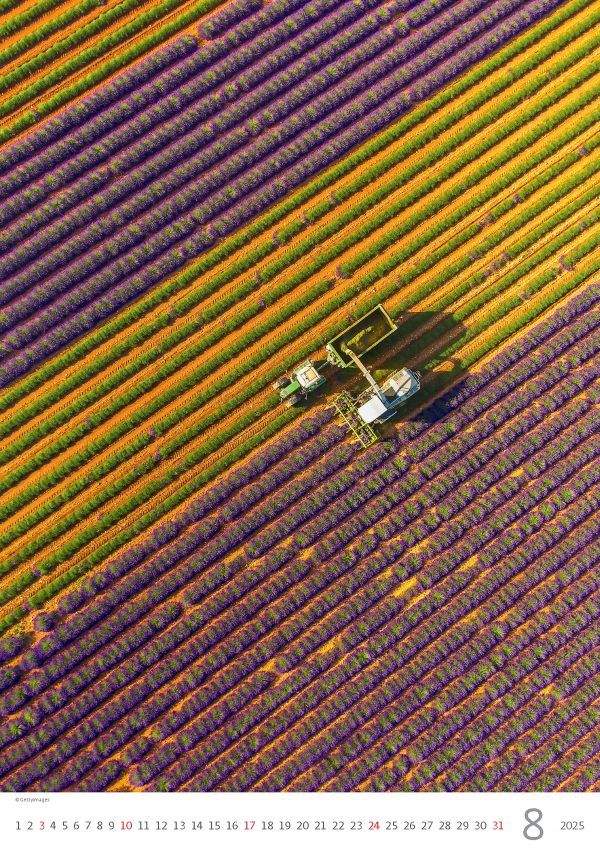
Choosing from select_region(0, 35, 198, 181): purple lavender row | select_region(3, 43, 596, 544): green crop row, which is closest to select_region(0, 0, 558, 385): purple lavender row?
select_region(3, 43, 596, 544): green crop row

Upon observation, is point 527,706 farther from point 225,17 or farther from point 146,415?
point 225,17

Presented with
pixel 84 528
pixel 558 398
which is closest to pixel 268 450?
pixel 84 528

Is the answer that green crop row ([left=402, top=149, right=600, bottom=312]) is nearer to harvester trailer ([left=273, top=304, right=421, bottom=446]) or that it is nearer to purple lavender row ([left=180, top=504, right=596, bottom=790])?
harvester trailer ([left=273, top=304, right=421, bottom=446])

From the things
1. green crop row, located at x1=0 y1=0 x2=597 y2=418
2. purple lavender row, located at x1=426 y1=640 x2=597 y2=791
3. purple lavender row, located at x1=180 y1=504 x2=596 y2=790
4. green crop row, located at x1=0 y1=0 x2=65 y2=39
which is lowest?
purple lavender row, located at x1=426 y1=640 x2=597 y2=791

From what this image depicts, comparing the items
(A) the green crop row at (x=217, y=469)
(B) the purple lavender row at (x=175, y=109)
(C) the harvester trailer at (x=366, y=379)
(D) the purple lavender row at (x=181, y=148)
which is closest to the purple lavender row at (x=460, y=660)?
(C) the harvester trailer at (x=366, y=379)
